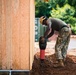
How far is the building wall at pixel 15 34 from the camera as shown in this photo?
30.5 ft

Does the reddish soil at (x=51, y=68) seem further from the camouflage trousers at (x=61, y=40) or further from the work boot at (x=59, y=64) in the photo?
the camouflage trousers at (x=61, y=40)

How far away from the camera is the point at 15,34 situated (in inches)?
370

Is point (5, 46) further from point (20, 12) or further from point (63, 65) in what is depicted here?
A: point (63, 65)

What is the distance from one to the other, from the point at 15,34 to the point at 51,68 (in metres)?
1.73

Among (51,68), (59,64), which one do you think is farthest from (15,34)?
(59,64)

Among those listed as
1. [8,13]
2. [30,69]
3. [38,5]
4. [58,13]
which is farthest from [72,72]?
[38,5]

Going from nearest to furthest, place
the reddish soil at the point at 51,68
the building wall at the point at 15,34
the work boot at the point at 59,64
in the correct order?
the building wall at the point at 15,34, the reddish soil at the point at 51,68, the work boot at the point at 59,64

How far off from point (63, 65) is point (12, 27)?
2.22 meters

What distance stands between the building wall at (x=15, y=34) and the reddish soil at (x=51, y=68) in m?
0.61

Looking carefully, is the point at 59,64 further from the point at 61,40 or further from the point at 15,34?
the point at 15,34

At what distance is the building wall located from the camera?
30.5 feet

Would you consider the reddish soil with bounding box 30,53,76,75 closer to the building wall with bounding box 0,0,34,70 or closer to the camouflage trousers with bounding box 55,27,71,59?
the camouflage trousers with bounding box 55,27,71,59

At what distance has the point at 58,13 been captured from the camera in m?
23.3

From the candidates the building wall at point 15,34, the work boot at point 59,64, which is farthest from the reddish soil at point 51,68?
the building wall at point 15,34
